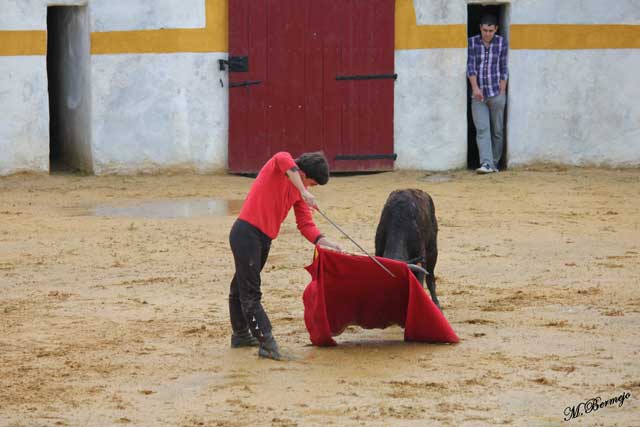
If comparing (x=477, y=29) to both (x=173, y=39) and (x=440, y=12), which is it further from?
(x=173, y=39)

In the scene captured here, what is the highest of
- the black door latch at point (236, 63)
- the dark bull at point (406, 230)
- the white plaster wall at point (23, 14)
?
the white plaster wall at point (23, 14)

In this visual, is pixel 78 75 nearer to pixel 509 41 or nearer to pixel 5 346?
pixel 509 41

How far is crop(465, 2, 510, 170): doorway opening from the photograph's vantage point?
1609 cm

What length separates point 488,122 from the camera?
52.2 ft

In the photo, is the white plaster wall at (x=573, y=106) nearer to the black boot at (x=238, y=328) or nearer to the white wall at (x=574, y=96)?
the white wall at (x=574, y=96)

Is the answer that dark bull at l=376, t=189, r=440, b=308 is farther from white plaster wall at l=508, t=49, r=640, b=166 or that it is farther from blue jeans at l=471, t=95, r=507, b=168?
white plaster wall at l=508, t=49, r=640, b=166

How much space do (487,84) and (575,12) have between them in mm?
1413

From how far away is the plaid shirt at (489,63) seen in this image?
51.8ft

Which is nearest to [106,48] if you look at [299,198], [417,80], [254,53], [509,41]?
[254,53]

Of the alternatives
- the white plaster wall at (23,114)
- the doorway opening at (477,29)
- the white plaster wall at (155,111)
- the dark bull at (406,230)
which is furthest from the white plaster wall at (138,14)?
the dark bull at (406,230)

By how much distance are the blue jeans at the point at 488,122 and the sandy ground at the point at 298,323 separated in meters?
1.72
